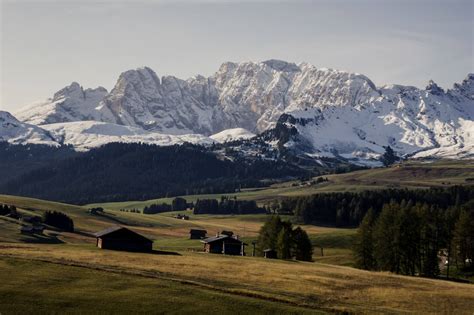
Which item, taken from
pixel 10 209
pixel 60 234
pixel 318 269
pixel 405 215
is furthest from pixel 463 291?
pixel 10 209

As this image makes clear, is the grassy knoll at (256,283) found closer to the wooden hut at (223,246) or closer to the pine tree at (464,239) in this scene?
the pine tree at (464,239)

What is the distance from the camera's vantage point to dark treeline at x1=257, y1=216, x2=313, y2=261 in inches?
5871

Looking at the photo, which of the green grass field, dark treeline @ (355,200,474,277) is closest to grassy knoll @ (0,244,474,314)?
the green grass field

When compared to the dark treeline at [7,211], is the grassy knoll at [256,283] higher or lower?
lower

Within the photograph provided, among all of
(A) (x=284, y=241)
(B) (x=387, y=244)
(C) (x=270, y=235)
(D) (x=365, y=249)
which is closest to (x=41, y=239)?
(C) (x=270, y=235)

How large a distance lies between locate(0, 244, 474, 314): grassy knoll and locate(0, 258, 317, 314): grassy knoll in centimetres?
22

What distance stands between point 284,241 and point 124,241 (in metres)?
31.7

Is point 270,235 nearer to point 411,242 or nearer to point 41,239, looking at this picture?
point 411,242

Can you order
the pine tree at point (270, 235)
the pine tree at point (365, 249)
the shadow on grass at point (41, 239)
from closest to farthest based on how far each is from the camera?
the pine tree at point (365, 249) → the shadow on grass at point (41, 239) → the pine tree at point (270, 235)

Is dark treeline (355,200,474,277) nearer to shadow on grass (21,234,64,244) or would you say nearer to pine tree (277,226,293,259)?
pine tree (277,226,293,259)

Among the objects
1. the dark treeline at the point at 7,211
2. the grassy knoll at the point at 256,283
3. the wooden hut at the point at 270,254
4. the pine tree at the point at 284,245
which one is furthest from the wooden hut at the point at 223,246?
the dark treeline at the point at 7,211

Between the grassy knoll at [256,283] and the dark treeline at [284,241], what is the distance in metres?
23.6

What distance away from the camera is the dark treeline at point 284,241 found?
489 ft

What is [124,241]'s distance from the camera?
447ft
